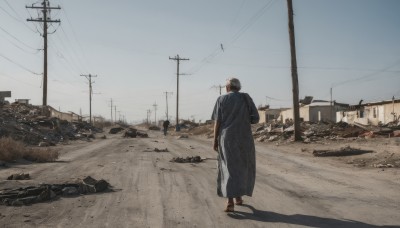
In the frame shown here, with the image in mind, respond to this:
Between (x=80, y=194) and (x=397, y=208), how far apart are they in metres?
4.61

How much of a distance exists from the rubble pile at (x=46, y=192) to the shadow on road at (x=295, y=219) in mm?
2648

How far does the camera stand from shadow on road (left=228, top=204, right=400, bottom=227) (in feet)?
17.1

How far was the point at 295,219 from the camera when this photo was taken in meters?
5.46

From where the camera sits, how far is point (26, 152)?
13500 millimetres

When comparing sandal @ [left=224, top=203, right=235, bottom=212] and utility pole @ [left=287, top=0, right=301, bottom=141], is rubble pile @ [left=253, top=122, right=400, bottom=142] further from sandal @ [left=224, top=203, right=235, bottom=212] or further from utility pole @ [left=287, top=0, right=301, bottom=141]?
sandal @ [left=224, top=203, right=235, bottom=212]

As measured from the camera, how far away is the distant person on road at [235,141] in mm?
6000

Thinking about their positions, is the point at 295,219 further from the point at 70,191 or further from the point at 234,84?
the point at 70,191

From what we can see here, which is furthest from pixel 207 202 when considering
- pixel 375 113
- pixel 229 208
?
pixel 375 113

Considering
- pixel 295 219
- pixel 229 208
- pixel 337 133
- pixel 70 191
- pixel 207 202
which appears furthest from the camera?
pixel 337 133

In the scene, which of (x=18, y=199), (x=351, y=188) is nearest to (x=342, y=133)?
(x=351, y=188)

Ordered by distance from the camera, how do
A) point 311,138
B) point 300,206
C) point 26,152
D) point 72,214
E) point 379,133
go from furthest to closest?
point 311,138
point 379,133
point 26,152
point 300,206
point 72,214

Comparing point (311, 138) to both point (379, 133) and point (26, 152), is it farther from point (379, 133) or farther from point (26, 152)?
point (26, 152)

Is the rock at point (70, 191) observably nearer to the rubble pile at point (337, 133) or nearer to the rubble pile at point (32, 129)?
the rubble pile at point (32, 129)

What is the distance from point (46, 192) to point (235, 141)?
287 cm
